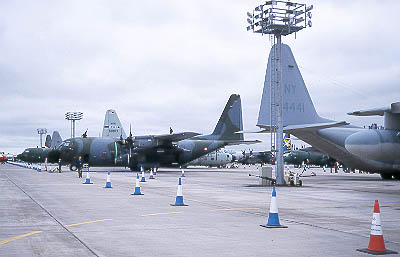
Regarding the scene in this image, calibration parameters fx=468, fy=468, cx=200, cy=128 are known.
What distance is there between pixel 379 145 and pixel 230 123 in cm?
4094

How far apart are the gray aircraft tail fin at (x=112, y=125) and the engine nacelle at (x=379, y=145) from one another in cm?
5817

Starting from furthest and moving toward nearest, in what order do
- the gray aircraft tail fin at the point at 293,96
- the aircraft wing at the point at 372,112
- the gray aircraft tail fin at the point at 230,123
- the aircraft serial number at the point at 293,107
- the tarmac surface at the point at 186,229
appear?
the gray aircraft tail fin at the point at 230,123 < the aircraft serial number at the point at 293,107 < the gray aircraft tail fin at the point at 293,96 < the aircraft wing at the point at 372,112 < the tarmac surface at the point at 186,229

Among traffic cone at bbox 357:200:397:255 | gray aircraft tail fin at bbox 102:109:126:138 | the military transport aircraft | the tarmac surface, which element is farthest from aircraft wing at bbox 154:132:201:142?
traffic cone at bbox 357:200:397:255

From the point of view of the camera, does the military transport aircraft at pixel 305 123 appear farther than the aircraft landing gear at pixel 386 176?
No

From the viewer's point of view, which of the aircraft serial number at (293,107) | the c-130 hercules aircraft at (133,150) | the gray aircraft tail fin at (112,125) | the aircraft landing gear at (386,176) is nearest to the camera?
the aircraft serial number at (293,107)

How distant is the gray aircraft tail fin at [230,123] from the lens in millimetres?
60531

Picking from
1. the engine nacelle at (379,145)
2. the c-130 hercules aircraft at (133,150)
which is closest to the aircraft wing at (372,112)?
the engine nacelle at (379,145)

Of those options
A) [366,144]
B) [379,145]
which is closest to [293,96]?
[366,144]

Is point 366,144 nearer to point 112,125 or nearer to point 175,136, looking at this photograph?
point 175,136

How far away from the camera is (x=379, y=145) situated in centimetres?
2036

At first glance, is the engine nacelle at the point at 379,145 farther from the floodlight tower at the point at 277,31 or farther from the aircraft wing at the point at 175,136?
the aircraft wing at the point at 175,136

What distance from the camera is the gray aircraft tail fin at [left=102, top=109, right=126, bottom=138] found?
248 ft

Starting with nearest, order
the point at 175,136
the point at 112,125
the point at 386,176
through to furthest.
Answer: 1. the point at 386,176
2. the point at 175,136
3. the point at 112,125

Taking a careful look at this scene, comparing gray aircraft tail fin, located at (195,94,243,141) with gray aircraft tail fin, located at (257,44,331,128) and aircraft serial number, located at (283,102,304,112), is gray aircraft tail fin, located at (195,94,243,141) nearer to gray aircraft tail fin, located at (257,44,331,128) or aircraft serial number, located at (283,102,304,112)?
gray aircraft tail fin, located at (257,44,331,128)
